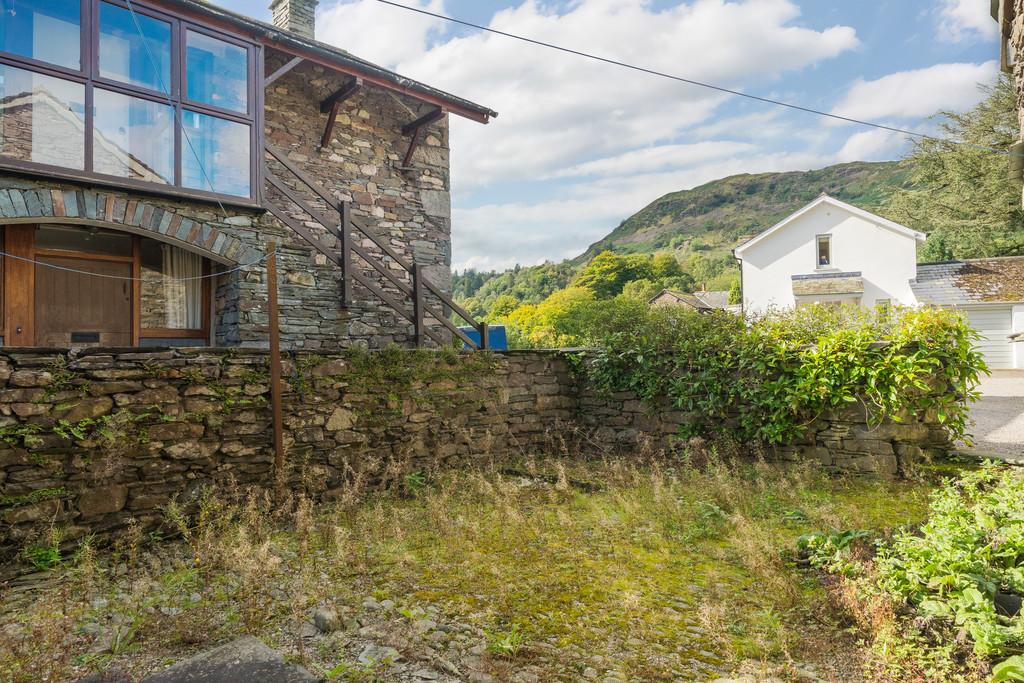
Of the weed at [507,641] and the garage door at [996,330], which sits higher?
the garage door at [996,330]

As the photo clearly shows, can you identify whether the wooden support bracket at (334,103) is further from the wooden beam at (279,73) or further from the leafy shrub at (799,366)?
the leafy shrub at (799,366)

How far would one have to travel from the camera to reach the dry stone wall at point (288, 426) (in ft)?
13.2

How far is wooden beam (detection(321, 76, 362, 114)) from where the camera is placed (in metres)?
8.40

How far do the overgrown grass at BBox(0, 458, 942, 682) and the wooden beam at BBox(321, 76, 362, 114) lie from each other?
613 cm

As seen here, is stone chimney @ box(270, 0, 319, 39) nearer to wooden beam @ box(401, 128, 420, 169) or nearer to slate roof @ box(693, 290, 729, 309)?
wooden beam @ box(401, 128, 420, 169)

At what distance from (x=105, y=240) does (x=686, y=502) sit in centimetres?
733

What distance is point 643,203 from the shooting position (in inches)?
3784

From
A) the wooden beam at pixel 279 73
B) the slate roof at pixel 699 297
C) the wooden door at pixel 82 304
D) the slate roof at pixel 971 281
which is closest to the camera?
the wooden door at pixel 82 304

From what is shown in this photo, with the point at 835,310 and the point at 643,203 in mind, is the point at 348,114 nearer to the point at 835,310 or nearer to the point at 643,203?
the point at 835,310

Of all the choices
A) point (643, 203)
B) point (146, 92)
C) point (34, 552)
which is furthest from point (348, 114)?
point (643, 203)

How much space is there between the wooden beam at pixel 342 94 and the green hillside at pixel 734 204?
62473 millimetres

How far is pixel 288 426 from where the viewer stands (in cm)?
534

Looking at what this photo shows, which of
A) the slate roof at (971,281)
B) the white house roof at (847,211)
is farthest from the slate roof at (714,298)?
the slate roof at (971,281)

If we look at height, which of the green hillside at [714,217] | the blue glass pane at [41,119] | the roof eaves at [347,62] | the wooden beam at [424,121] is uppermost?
the green hillside at [714,217]
